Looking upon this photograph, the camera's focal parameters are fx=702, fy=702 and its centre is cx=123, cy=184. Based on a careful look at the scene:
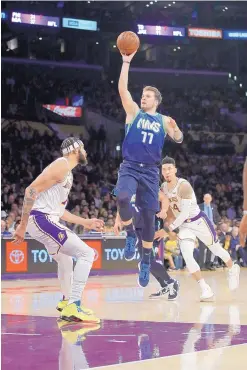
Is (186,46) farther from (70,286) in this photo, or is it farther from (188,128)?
(70,286)

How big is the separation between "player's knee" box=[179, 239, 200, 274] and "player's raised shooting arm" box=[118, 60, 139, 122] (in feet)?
11.1

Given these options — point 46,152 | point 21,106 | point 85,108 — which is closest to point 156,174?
point 46,152

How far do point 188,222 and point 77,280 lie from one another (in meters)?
3.52

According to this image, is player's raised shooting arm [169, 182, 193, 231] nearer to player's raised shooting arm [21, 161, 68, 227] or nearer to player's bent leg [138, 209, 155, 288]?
player's bent leg [138, 209, 155, 288]

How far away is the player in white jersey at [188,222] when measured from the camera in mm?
10383

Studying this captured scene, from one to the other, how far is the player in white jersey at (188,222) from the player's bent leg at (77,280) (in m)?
2.26

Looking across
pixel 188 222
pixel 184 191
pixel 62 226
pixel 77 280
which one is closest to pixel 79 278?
pixel 77 280

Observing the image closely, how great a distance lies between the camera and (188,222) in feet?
36.0

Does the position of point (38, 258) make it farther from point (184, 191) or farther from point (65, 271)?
point (65, 271)

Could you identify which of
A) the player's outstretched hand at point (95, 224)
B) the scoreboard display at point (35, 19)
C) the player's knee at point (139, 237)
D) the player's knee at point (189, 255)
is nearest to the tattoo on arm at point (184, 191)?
the player's knee at point (189, 255)

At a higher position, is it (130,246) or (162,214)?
(162,214)

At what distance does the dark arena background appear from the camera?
6.39 metres

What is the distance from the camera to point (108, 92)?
33.8m

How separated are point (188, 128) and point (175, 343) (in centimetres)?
2680
